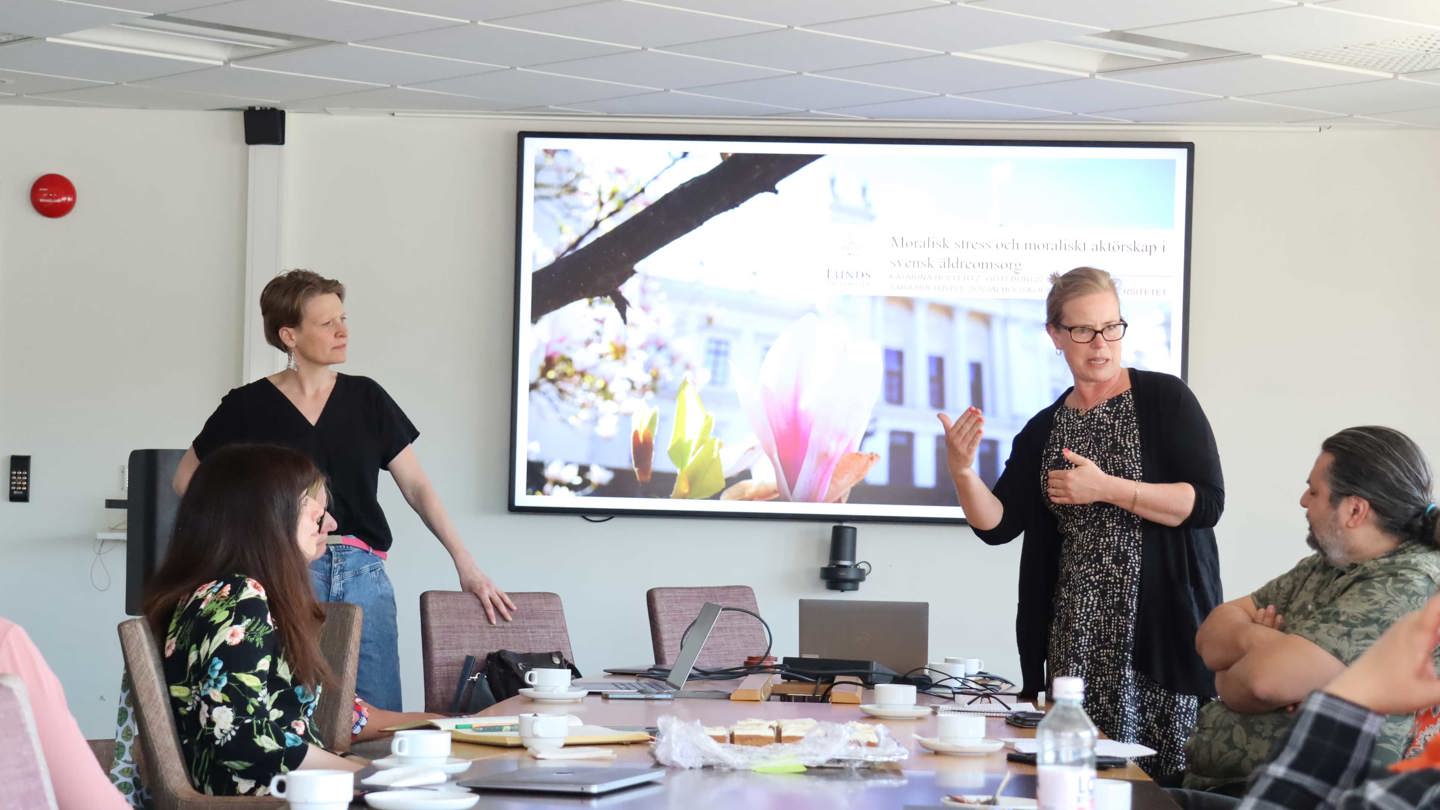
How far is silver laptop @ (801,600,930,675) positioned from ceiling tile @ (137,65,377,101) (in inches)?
128

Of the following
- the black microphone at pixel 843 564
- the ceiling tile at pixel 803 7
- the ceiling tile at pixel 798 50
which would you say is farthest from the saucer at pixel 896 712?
the black microphone at pixel 843 564

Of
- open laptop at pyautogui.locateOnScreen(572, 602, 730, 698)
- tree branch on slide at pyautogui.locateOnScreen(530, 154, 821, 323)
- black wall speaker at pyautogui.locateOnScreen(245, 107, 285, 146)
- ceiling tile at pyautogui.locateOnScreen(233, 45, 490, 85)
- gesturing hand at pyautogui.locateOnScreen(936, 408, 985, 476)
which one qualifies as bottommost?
open laptop at pyautogui.locateOnScreen(572, 602, 730, 698)

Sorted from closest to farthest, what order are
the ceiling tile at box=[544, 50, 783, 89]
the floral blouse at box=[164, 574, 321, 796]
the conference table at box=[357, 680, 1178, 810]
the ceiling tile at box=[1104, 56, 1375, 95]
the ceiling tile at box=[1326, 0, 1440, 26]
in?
the conference table at box=[357, 680, 1178, 810]
the floral blouse at box=[164, 574, 321, 796]
the ceiling tile at box=[1326, 0, 1440, 26]
the ceiling tile at box=[1104, 56, 1375, 95]
the ceiling tile at box=[544, 50, 783, 89]

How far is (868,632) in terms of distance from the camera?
355 centimetres

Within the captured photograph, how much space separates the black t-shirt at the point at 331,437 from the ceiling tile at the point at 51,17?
1.58 m

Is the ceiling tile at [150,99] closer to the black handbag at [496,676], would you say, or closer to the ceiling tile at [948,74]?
the ceiling tile at [948,74]

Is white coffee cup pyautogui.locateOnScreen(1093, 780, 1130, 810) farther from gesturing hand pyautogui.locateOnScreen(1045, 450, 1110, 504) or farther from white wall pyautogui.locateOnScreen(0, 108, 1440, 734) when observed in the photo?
white wall pyautogui.locateOnScreen(0, 108, 1440, 734)

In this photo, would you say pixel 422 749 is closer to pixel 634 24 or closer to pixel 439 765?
pixel 439 765

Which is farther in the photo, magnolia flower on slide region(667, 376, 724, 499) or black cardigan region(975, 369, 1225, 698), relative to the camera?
magnolia flower on slide region(667, 376, 724, 499)

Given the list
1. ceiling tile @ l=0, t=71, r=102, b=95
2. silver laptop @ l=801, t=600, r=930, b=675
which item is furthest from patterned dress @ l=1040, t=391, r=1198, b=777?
ceiling tile @ l=0, t=71, r=102, b=95

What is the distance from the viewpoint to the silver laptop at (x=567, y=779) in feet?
6.31

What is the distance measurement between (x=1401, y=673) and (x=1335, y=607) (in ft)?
3.67

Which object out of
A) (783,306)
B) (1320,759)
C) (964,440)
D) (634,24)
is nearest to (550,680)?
(964,440)

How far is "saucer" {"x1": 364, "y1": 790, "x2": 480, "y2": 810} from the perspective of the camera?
1.79m
